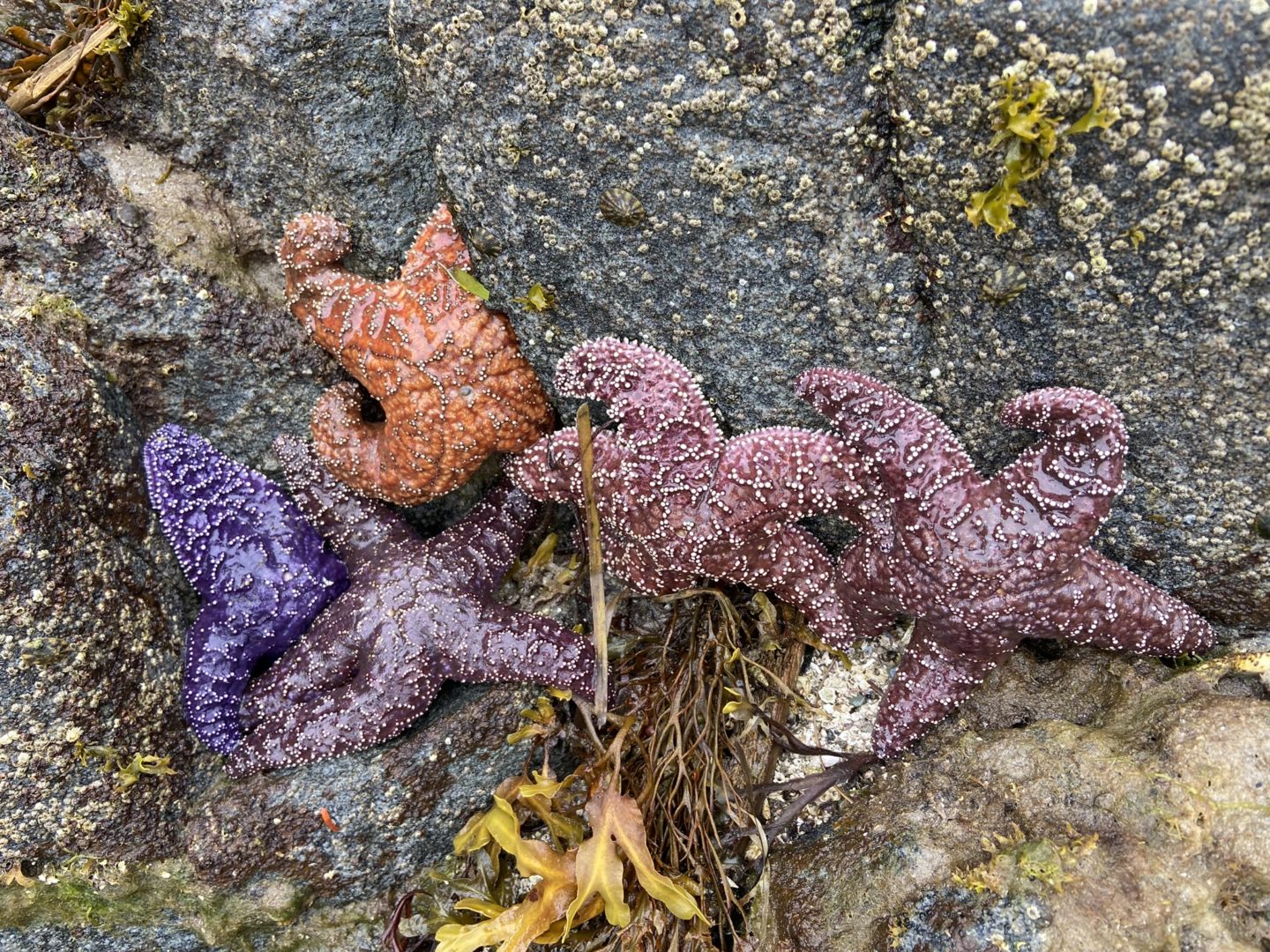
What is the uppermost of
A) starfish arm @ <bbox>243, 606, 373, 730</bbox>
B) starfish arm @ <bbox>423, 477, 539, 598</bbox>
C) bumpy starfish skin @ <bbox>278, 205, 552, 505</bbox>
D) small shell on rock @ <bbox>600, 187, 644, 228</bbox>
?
small shell on rock @ <bbox>600, 187, 644, 228</bbox>

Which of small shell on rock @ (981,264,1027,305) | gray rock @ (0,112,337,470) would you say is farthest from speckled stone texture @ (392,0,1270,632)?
gray rock @ (0,112,337,470)

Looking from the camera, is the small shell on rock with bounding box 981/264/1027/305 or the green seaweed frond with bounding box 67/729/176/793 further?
the green seaweed frond with bounding box 67/729/176/793

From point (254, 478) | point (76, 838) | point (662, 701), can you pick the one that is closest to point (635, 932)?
point (662, 701)

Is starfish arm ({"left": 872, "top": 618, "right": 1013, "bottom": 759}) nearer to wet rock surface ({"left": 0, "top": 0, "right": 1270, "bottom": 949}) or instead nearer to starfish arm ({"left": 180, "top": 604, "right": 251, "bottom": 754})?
wet rock surface ({"left": 0, "top": 0, "right": 1270, "bottom": 949})

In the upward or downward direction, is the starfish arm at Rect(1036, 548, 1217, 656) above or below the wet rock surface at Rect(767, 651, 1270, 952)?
above

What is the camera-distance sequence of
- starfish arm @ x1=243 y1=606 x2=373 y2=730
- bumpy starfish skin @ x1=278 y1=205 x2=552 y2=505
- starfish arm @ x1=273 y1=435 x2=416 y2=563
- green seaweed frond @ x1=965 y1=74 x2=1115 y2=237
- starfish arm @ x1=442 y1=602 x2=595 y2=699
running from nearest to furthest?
green seaweed frond @ x1=965 y1=74 x2=1115 y2=237
bumpy starfish skin @ x1=278 y1=205 x2=552 y2=505
starfish arm @ x1=442 y1=602 x2=595 y2=699
starfish arm @ x1=243 y1=606 x2=373 y2=730
starfish arm @ x1=273 y1=435 x2=416 y2=563

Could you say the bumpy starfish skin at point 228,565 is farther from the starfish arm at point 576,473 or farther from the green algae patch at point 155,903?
the starfish arm at point 576,473
